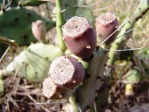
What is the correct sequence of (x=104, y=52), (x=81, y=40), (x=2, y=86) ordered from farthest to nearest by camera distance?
(x=2, y=86), (x=104, y=52), (x=81, y=40)

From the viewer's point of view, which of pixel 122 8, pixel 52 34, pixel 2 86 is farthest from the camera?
pixel 122 8

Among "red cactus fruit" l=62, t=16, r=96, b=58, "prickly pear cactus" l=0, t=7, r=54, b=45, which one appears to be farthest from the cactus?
"prickly pear cactus" l=0, t=7, r=54, b=45

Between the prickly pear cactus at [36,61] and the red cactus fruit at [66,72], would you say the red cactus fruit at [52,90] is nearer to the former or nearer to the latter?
the red cactus fruit at [66,72]

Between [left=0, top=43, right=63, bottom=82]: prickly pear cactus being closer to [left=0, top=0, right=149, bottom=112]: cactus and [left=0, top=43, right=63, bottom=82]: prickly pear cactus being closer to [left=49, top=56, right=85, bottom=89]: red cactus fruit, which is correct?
[left=0, top=0, right=149, bottom=112]: cactus

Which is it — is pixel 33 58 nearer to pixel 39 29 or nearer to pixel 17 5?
pixel 39 29

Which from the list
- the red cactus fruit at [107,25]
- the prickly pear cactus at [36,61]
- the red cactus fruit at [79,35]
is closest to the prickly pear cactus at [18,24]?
the prickly pear cactus at [36,61]

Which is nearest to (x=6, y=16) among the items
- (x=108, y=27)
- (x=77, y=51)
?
(x=108, y=27)

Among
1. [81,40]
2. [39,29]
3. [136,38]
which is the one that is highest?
[81,40]
